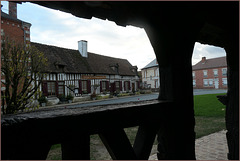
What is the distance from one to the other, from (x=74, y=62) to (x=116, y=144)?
1634 cm

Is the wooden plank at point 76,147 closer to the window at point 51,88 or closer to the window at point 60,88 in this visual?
the window at point 51,88

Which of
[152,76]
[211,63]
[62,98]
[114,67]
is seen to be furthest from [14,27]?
[211,63]

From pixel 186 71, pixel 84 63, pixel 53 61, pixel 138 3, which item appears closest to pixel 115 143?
pixel 186 71

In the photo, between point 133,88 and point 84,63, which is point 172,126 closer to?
point 84,63

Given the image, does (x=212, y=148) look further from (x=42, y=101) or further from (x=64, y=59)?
(x=64, y=59)

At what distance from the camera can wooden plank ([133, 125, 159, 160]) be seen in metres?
1.42

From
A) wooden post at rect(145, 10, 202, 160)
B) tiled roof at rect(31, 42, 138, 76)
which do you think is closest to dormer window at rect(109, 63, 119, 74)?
tiled roof at rect(31, 42, 138, 76)

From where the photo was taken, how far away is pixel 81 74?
646 inches

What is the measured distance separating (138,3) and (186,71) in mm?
837

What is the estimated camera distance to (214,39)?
2.52 metres

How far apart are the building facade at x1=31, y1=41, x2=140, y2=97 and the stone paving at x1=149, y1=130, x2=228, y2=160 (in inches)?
441

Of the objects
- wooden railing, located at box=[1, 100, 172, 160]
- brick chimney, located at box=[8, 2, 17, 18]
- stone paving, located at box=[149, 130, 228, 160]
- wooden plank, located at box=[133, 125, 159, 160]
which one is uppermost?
brick chimney, located at box=[8, 2, 17, 18]

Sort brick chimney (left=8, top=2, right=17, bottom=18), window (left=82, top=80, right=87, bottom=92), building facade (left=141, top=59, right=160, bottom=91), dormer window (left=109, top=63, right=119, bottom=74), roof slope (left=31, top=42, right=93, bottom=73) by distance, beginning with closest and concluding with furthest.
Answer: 1. brick chimney (left=8, top=2, right=17, bottom=18)
2. roof slope (left=31, top=42, right=93, bottom=73)
3. window (left=82, top=80, right=87, bottom=92)
4. dormer window (left=109, top=63, right=119, bottom=74)
5. building facade (left=141, top=59, right=160, bottom=91)

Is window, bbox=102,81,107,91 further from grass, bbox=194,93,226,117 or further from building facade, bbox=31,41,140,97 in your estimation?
grass, bbox=194,93,226,117
